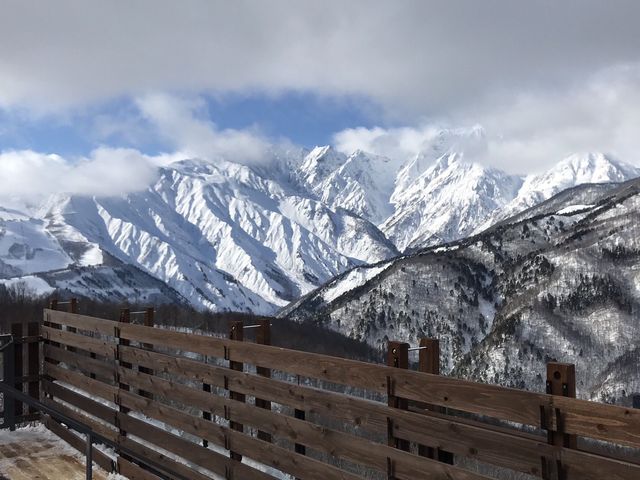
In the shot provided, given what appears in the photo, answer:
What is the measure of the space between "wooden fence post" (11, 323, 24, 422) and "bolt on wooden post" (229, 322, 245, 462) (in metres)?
5.78

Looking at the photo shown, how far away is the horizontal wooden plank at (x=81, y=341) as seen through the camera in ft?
29.2

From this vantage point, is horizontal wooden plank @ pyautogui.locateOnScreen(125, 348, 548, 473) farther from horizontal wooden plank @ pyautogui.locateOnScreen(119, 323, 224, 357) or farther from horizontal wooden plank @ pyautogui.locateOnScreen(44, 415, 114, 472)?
horizontal wooden plank @ pyautogui.locateOnScreen(44, 415, 114, 472)

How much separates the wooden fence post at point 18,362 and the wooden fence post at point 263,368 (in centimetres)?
612

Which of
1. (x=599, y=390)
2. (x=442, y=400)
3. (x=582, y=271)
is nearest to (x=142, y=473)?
(x=442, y=400)

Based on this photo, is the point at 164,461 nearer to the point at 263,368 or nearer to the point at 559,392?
the point at 263,368

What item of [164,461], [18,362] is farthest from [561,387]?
[18,362]

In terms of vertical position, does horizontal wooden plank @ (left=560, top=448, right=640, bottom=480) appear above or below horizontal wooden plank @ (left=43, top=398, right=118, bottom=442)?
above

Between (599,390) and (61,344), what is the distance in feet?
527

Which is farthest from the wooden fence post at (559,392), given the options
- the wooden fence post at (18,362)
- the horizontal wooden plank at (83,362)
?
the wooden fence post at (18,362)

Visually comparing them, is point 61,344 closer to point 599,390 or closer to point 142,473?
point 142,473

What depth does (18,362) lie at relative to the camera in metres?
11.1

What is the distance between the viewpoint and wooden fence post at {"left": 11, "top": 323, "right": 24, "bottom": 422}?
35.9 feet

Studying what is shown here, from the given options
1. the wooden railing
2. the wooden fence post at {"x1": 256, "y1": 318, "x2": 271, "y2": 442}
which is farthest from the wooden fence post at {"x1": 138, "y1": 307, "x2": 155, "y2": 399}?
the wooden fence post at {"x1": 256, "y1": 318, "x2": 271, "y2": 442}

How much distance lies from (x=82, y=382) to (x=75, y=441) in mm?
966
